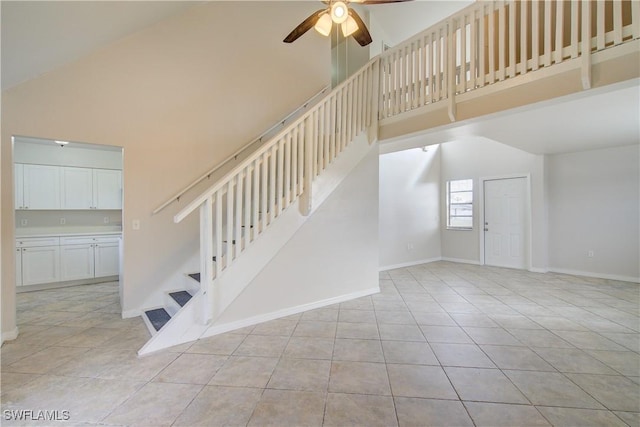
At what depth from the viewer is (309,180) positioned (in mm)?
3365

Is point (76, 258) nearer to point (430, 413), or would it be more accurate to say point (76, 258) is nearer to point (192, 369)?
point (192, 369)

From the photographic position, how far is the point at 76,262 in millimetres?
4734

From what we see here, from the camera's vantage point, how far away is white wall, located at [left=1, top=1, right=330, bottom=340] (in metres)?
2.91

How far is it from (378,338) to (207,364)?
63.1 inches

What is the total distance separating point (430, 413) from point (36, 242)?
591cm

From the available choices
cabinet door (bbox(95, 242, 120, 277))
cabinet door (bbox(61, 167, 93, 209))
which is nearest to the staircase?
cabinet door (bbox(95, 242, 120, 277))

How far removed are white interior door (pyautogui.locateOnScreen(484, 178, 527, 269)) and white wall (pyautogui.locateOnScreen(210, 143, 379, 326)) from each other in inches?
151

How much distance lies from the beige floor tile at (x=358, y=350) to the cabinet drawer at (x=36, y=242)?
493cm

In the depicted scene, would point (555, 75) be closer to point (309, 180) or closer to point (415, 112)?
point (415, 112)

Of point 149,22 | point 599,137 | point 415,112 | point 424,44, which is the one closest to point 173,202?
point 149,22

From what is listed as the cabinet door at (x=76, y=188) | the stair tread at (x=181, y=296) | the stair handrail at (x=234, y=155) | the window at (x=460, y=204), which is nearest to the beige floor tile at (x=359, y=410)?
the stair tread at (x=181, y=296)

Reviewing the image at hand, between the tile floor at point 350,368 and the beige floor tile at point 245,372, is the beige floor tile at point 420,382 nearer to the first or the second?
the tile floor at point 350,368

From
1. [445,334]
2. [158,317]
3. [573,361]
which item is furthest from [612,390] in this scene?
[158,317]

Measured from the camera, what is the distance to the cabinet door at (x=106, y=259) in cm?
494
